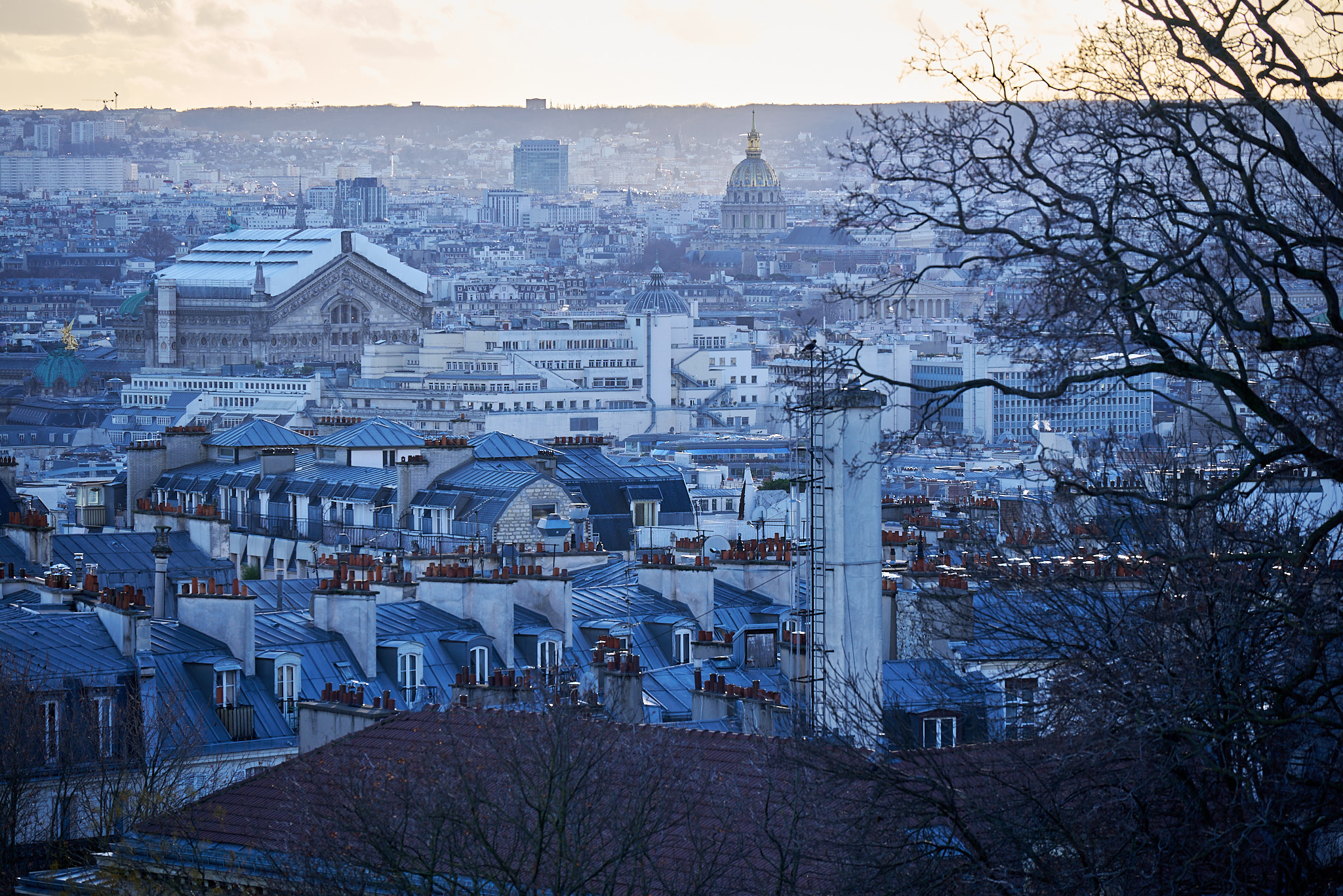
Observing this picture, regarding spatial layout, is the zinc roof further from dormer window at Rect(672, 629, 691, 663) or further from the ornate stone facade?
dormer window at Rect(672, 629, 691, 663)

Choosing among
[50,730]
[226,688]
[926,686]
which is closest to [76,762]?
[50,730]

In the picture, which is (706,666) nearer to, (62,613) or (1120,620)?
(62,613)

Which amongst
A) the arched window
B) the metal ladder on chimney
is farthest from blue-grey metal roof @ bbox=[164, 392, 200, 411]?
the metal ladder on chimney

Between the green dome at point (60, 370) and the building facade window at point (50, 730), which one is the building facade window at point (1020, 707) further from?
the green dome at point (60, 370)

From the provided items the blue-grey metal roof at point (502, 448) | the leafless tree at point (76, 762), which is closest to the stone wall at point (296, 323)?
the blue-grey metal roof at point (502, 448)

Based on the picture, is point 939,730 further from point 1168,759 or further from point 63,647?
point 63,647

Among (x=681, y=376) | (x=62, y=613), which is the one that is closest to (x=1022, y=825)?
(x=62, y=613)
